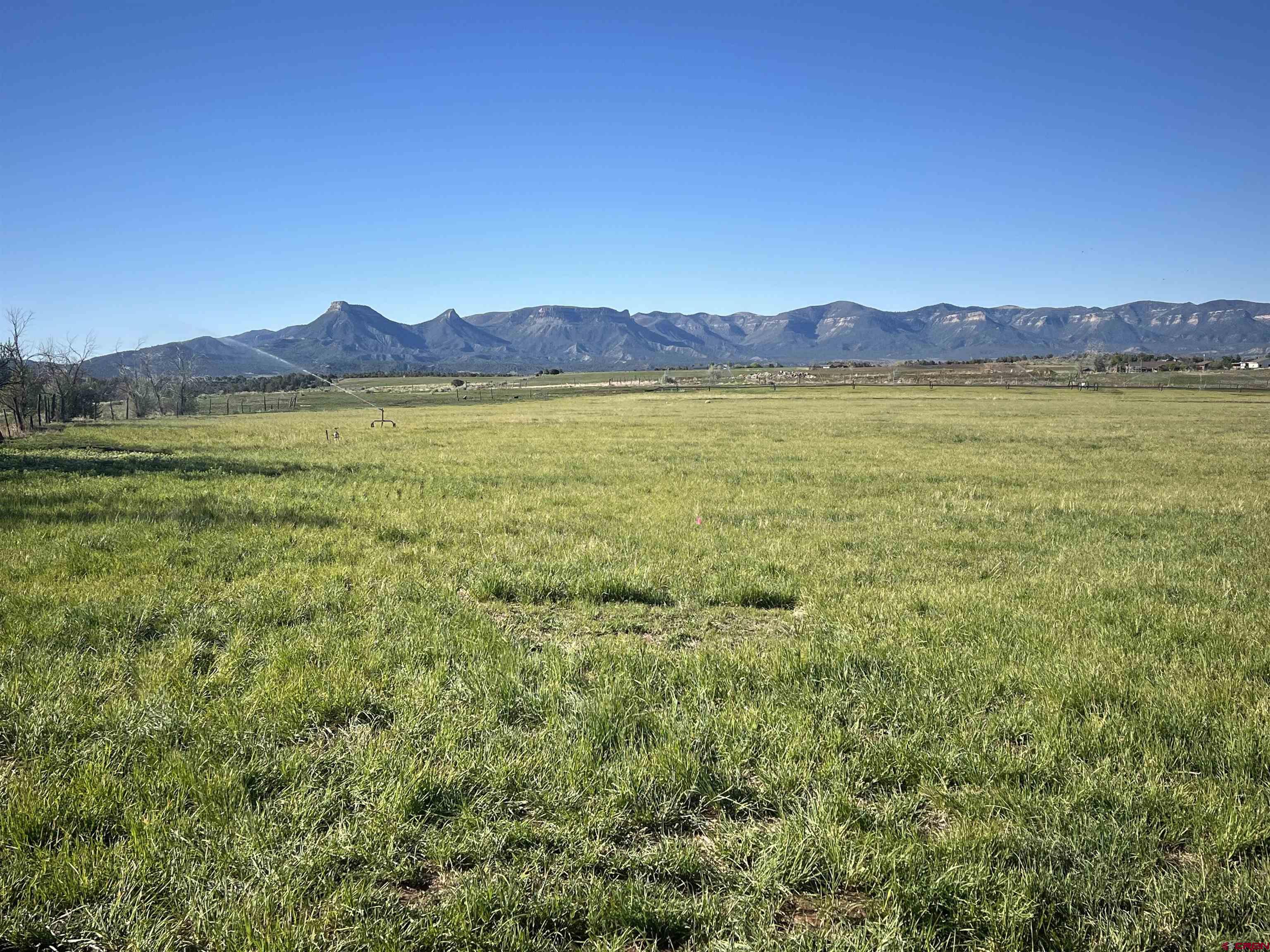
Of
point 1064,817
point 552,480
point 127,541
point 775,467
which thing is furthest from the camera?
point 775,467

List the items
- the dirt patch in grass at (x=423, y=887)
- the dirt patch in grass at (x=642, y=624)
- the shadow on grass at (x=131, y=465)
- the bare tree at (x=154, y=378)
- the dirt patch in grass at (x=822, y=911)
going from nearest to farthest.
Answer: the dirt patch in grass at (x=822, y=911) < the dirt patch in grass at (x=423, y=887) < the dirt patch in grass at (x=642, y=624) < the shadow on grass at (x=131, y=465) < the bare tree at (x=154, y=378)

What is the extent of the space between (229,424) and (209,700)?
58.4 meters

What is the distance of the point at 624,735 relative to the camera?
502 cm

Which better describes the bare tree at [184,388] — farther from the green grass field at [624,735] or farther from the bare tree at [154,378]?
the green grass field at [624,735]

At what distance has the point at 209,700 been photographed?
5418 mm

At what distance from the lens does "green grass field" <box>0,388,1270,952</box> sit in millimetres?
3371

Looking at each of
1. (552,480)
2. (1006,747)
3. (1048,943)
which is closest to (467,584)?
(1006,747)

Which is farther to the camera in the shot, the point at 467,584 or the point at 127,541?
the point at 127,541

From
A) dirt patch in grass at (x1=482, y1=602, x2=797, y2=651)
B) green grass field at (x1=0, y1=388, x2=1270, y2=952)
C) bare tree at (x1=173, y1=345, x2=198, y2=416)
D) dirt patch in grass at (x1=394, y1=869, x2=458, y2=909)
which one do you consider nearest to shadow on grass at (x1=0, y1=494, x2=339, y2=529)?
green grass field at (x1=0, y1=388, x2=1270, y2=952)

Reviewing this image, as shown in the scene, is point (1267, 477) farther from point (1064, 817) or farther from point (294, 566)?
point (294, 566)

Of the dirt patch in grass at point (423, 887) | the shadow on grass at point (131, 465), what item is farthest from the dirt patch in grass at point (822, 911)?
the shadow on grass at point (131, 465)

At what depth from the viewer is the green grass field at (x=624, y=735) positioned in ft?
11.1

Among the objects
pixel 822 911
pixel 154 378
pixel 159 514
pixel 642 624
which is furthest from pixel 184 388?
pixel 822 911

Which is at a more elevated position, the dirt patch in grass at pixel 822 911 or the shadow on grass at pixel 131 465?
the shadow on grass at pixel 131 465
